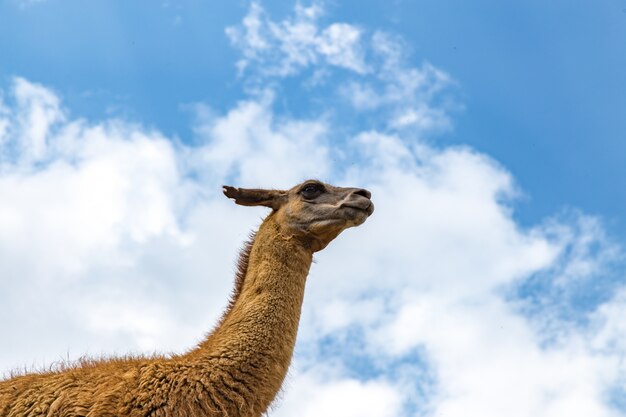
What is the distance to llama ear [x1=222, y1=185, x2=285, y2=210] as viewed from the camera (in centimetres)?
960

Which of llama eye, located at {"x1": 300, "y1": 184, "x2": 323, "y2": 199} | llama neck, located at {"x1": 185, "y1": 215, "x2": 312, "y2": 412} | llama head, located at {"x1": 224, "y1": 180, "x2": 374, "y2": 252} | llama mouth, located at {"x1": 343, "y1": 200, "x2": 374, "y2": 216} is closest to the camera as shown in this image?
llama neck, located at {"x1": 185, "y1": 215, "x2": 312, "y2": 412}

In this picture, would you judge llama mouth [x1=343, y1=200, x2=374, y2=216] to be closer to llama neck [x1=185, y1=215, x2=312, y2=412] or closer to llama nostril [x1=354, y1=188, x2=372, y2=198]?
llama nostril [x1=354, y1=188, x2=372, y2=198]

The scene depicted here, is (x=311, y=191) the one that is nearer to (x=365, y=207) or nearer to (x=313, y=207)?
(x=313, y=207)

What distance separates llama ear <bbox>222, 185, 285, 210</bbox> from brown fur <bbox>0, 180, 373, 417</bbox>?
789mm

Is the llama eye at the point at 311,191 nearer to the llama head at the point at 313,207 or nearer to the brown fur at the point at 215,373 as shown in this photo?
the llama head at the point at 313,207

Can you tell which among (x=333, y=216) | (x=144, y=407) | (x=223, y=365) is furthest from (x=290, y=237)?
(x=144, y=407)

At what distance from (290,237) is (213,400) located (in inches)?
88.0

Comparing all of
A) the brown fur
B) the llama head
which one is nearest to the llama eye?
the llama head

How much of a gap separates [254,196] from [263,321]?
2.05 m

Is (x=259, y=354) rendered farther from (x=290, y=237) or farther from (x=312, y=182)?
(x=312, y=182)

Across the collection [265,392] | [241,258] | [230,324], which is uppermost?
[241,258]


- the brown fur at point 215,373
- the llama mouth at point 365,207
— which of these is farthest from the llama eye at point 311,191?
the brown fur at point 215,373

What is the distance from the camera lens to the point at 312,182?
31.4 feet

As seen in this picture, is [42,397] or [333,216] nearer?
[42,397]
